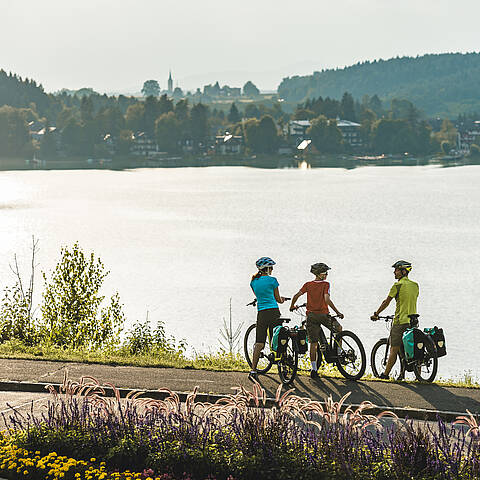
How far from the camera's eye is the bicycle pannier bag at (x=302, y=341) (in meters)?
12.5

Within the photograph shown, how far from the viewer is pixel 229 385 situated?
12.5 meters

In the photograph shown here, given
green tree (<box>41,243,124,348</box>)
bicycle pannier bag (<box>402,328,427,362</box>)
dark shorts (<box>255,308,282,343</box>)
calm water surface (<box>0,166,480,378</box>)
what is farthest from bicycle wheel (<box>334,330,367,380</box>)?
calm water surface (<box>0,166,480,378</box>)

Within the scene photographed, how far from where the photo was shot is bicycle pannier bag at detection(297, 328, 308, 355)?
12.5 m

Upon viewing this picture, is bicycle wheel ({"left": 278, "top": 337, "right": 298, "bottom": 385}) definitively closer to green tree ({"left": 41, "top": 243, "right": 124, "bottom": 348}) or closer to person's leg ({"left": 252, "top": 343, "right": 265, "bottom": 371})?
person's leg ({"left": 252, "top": 343, "right": 265, "bottom": 371})

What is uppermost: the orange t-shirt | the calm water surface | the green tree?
the orange t-shirt

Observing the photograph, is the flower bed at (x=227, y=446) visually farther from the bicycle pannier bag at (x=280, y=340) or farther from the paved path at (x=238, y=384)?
the bicycle pannier bag at (x=280, y=340)

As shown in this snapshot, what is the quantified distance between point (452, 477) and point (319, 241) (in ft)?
189

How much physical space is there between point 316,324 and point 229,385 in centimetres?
175

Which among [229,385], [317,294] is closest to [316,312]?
[317,294]

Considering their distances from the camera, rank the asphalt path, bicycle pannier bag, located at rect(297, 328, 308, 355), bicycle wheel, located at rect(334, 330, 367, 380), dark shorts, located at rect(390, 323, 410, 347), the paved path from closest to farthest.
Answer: the asphalt path → the paved path → bicycle pannier bag, located at rect(297, 328, 308, 355) → bicycle wheel, located at rect(334, 330, 367, 380) → dark shorts, located at rect(390, 323, 410, 347)

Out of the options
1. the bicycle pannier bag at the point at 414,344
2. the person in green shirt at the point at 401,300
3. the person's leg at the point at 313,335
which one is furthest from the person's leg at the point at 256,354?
the bicycle pannier bag at the point at 414,344

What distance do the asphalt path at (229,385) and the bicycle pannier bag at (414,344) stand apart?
0.46 metres

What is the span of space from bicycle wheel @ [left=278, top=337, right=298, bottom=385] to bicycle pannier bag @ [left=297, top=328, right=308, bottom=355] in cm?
9

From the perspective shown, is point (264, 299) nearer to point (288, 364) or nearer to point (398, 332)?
point (288, 364)
